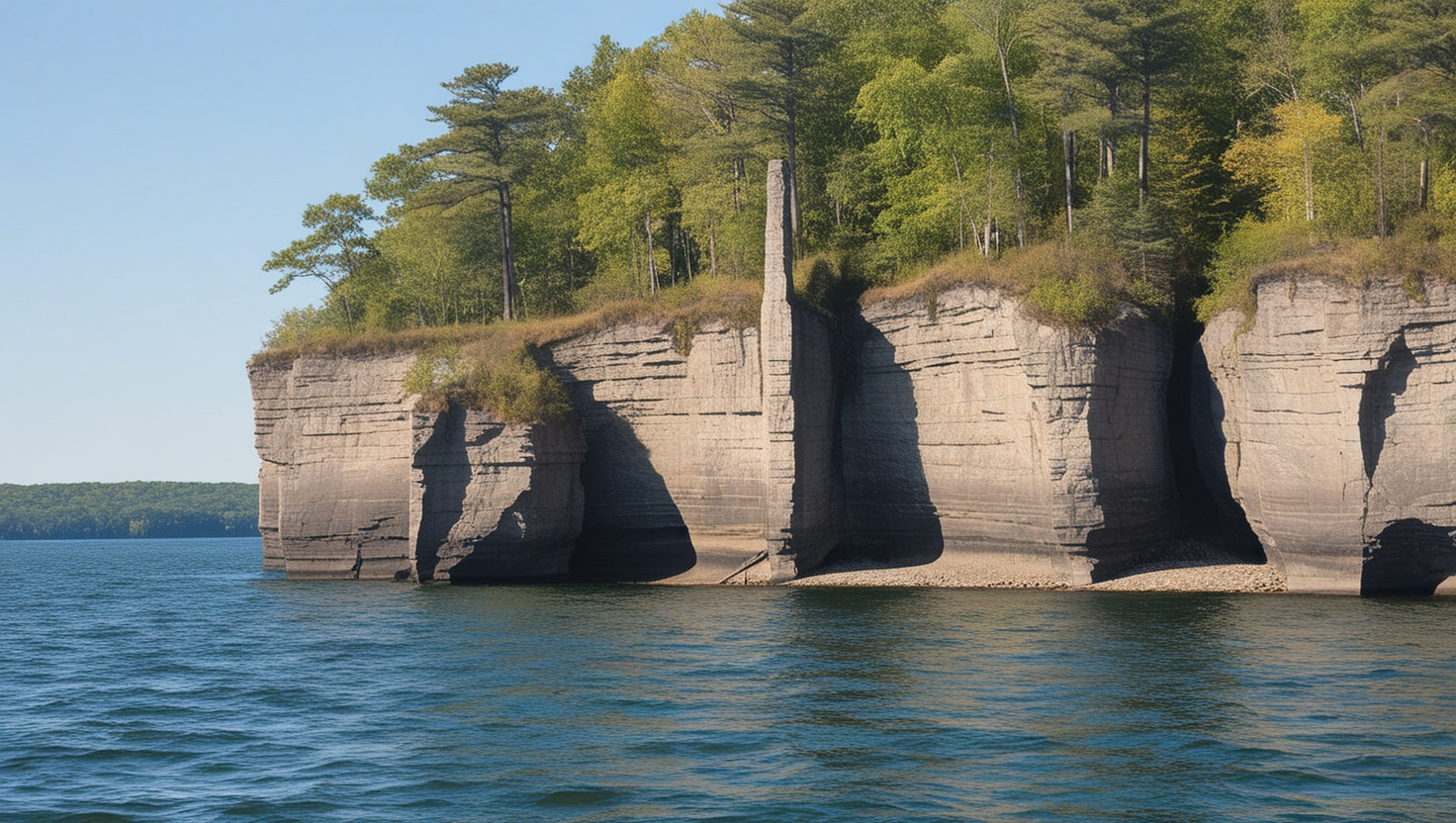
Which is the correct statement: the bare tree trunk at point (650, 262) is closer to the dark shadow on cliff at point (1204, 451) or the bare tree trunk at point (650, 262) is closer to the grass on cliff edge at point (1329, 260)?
the dark shadow on cliff at point (1204, 451)

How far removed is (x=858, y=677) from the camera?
25.3 metres

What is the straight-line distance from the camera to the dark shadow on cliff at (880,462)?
4550 centimetres

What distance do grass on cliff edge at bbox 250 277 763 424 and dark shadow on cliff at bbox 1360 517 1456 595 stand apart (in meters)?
22.2

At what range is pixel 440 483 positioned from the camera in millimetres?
46875

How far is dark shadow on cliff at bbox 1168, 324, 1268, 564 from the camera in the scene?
140 ft

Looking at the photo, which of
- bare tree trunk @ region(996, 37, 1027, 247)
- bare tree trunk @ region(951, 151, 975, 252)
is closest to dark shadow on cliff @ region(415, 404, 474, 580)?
bare tree trunk @ region(951, 151, 975, 252)

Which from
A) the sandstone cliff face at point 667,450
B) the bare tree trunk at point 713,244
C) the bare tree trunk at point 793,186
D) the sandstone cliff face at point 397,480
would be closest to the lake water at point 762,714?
the sandstone cliff face at point 667,450

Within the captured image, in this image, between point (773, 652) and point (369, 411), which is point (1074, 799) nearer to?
point (773, 652)

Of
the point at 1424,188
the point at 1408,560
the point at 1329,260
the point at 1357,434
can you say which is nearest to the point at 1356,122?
the point at 1424,188

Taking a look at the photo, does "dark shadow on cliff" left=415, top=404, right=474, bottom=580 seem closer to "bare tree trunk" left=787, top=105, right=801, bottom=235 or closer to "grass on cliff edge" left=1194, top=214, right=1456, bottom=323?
"bare tree trunk" left=787, top=105, right=801, bottom=235

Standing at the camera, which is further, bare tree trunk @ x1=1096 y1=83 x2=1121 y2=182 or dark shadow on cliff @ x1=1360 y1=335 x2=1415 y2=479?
bare tree trunk @ x1=1096 y1=83 x2=1121 y2=182

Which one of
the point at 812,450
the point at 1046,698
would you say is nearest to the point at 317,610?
the point at 812,450

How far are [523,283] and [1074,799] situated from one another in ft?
170

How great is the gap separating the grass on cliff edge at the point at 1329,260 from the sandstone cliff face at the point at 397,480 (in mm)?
24696
